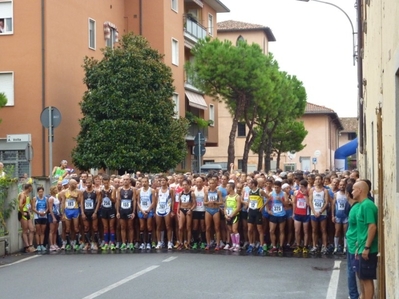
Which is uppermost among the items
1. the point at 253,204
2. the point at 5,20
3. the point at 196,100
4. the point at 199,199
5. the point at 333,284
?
the point at 5,20

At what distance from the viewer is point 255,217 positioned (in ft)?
64.7

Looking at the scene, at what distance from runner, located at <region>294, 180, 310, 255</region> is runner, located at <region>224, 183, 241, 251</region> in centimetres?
148

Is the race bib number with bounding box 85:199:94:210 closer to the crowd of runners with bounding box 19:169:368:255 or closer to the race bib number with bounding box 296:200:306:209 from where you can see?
the crowd of runners with bounding box 19:169:368:255

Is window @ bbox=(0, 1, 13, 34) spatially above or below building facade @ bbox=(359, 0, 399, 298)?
above

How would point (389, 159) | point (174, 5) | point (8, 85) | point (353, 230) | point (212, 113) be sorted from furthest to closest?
point (212, 113)
point (174, 5)
point (8, 85)
point (353, 230)
point (389, 159)

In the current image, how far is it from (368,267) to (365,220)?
0.62 metres

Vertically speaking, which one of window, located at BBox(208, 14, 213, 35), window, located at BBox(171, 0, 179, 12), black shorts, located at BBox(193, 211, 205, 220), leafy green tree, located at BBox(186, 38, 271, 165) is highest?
window, located at BBox(208, 14, 213, 35)

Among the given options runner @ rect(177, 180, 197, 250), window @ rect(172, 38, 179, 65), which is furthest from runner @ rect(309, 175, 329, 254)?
window @ rect(172, 38, 179, 65)

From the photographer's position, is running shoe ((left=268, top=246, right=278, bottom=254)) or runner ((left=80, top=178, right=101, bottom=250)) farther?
runner ((left=80, top=178, right=101, bottom=250))

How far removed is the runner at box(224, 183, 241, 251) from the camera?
19.9 metres

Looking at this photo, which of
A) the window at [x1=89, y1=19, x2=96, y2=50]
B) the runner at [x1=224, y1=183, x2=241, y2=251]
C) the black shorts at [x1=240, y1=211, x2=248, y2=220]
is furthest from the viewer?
the window at [x1=89, y1=19, x2=96, y2=50]

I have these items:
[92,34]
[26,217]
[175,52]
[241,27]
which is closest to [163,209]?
[26,217]

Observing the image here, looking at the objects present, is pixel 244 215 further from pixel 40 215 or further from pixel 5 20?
pixel 5 20

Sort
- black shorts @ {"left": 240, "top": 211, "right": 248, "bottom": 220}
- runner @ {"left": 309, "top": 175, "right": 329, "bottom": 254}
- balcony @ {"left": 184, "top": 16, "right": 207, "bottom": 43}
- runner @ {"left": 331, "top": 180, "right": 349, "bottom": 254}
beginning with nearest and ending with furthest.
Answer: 1. runner @ {"left": 331, "top": 180, "right": 349, "bottom": 254}
2. runner @ {"left": 309, "top": 175, "right": 329, "bottom": 254}
3. black shorts @ {"left": 240, "top": 211, "right": 248, "bottom": 220}
4. balcony @ {"left": 184, "top": 16, "right": 207, "bottom": 43}
